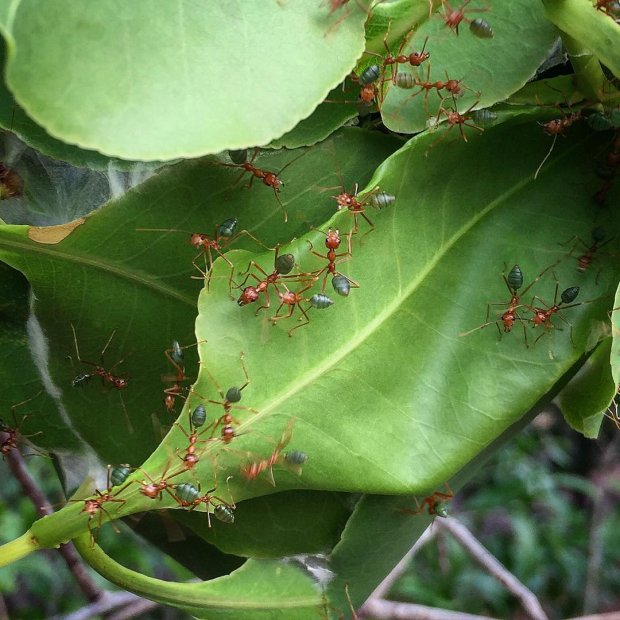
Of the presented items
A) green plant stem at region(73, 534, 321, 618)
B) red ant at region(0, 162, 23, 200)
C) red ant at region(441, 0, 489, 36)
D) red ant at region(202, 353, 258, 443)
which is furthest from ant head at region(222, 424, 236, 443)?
red ant at region(441, 0, 489, 36)

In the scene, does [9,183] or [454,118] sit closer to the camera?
[454,118]

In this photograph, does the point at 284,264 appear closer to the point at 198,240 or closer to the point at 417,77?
the point at 198,240

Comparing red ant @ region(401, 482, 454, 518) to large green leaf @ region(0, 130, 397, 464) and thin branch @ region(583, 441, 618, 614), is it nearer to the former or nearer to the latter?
large green leaf @ region(0, 130, 397, 464)

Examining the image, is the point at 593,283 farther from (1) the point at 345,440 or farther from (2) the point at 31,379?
(2) the point at 31,379

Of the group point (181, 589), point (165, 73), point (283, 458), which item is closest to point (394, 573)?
point (181, 589)

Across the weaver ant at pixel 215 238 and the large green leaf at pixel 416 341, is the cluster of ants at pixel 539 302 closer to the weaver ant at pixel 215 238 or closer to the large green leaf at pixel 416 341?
the large green leaf at pixel 416 341
